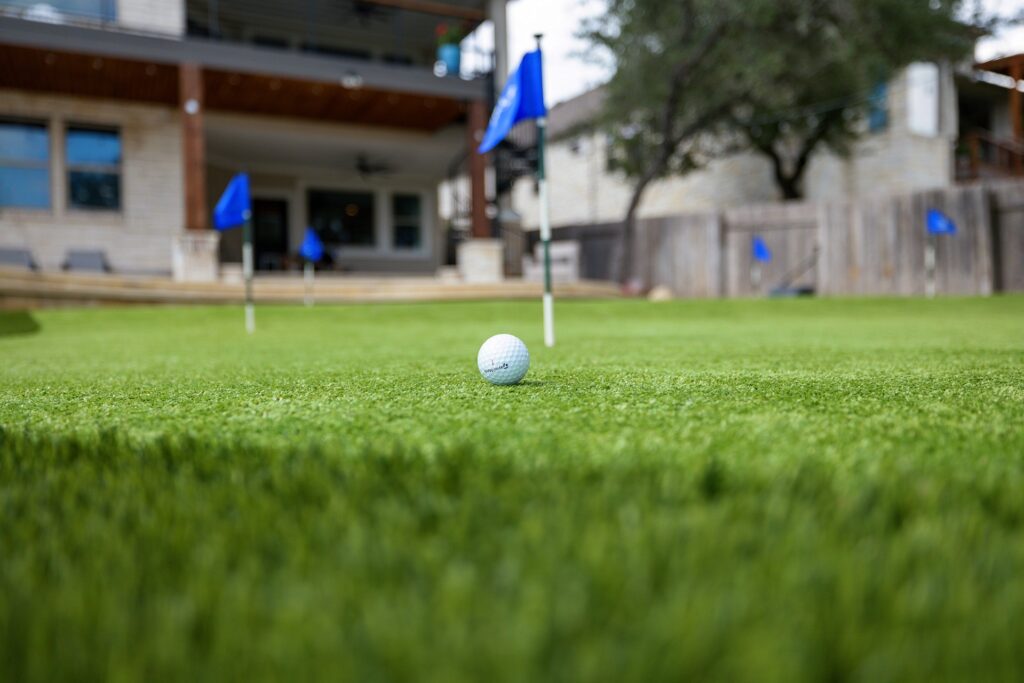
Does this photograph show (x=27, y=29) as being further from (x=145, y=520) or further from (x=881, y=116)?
(x=881, y=116)

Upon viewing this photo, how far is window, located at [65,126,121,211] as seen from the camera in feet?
49.6

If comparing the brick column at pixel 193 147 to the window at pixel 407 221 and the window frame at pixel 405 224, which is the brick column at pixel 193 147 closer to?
the window frame at pixel 405 224

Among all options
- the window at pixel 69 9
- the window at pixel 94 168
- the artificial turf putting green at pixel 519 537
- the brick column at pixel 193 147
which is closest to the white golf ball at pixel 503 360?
the artificial turf putting green at pixel 519 537

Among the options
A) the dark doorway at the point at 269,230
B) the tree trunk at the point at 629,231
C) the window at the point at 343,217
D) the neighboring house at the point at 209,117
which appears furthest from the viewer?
the window at the point at 343,217

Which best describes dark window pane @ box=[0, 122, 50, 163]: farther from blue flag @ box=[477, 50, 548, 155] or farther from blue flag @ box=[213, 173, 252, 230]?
blue flag @ box=[477, 50, 548, 155]

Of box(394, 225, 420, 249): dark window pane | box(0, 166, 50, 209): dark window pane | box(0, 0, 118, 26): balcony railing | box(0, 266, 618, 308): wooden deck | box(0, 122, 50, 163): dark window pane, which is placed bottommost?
box(0, 266, 618, 308): wooden deck

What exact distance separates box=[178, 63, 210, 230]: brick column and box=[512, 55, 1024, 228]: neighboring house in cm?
872

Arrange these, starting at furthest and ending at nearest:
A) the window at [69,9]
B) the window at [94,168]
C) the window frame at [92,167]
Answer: the window at [94,168]
the window frame at [92,167]
the window at [69,9]

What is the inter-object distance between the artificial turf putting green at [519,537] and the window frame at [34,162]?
571 inches

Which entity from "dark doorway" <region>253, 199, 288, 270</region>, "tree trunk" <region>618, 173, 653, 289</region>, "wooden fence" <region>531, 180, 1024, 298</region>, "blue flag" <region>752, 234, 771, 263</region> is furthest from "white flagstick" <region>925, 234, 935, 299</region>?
"dark doorway" <region>253, 199, 288, 270</region>

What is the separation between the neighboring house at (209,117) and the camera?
528 inches

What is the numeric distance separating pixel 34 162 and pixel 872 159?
63.9 feet

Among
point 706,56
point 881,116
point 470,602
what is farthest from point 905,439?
point 881,116

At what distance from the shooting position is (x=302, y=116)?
17109mm
